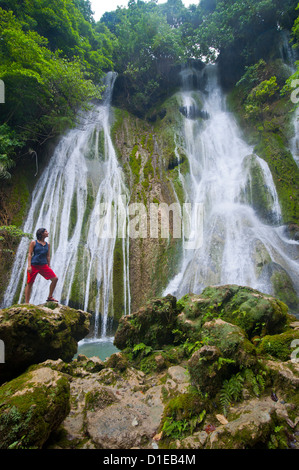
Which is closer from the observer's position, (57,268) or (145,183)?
(57,268)

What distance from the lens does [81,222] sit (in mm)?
9984

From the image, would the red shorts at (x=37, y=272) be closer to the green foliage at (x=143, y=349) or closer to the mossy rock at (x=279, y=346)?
the green foliage at (x=143, y=349)

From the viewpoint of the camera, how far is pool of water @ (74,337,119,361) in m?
5.88

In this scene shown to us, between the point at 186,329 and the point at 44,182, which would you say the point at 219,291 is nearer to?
the point at 186,329

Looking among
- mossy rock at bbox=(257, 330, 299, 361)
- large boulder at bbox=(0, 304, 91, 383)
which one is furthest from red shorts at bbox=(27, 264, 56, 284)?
mossy rock at bbox=(257, 330, 299, 361)

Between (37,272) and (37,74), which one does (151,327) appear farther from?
(37,74)

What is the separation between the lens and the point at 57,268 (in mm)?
8445

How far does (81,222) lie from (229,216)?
659 centimetres

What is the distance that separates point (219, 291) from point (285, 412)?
236 cm

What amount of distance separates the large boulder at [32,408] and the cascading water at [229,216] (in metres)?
5.82

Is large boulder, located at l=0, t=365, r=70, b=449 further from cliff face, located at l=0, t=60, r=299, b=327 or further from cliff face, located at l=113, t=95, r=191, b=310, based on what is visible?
cliff face, located at l=113, t=95, r=191, b=310

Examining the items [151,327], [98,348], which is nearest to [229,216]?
[151,327]

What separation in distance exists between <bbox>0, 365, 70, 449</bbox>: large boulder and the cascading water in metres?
5.82
